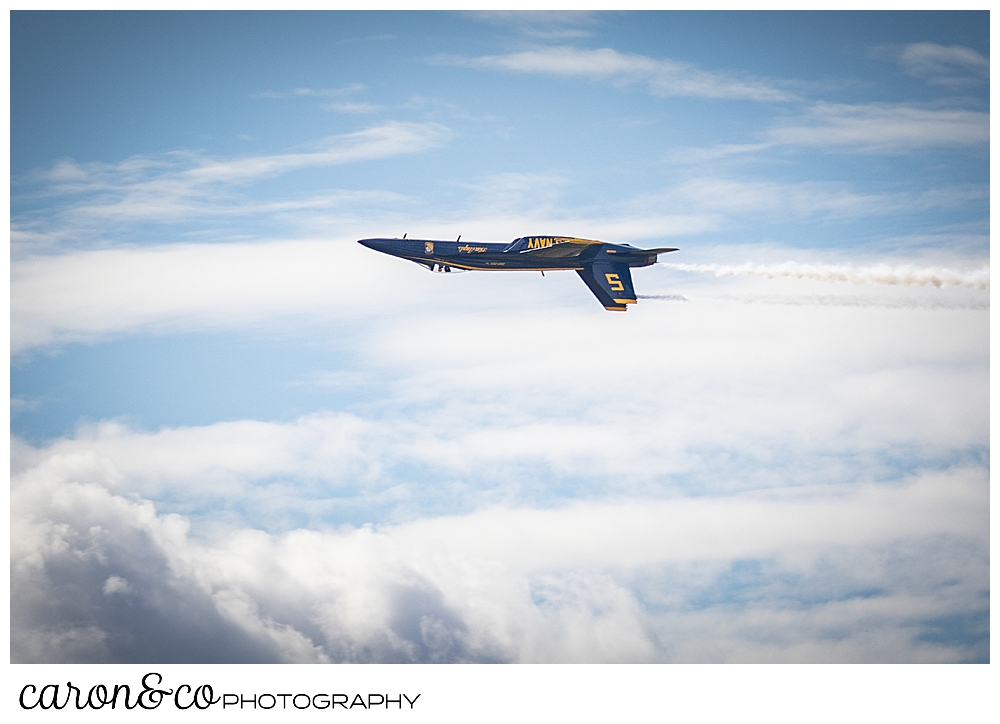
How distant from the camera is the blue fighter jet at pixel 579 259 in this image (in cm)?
6850

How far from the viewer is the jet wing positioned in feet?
224

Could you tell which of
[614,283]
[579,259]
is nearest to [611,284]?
[614,283]

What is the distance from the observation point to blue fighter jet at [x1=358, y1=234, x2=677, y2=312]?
68500 mm

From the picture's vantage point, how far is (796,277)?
2731 inches

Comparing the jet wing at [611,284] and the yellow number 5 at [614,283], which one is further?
the yellow number 5 at [614,283]

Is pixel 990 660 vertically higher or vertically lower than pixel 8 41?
lower

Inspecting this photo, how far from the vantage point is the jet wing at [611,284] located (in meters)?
68.4

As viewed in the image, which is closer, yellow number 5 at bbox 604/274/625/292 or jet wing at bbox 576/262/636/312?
jet wing at bbox 576/262/636/312

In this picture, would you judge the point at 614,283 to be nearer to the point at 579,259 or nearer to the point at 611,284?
the point at 611,284

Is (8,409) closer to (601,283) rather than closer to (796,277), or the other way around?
(601,283)
